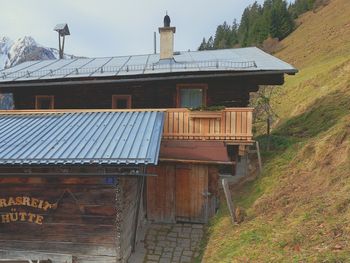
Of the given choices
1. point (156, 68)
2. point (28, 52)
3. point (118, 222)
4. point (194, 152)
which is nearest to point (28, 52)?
point (28, 52)

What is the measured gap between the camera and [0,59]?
555ft

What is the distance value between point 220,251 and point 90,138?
5.32m

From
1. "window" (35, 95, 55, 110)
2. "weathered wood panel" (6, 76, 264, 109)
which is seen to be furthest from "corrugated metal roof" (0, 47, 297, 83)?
"window" (35, 95, 55, 110)

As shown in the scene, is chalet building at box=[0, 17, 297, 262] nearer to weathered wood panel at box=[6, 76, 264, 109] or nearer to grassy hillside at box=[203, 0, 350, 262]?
weathered wood panel at box=[6, 76, 264, 109]

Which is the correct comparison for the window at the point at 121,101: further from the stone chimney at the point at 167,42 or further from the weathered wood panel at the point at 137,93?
the stone chimney at the point at 167,42

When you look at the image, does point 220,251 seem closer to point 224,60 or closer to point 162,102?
point 162,102

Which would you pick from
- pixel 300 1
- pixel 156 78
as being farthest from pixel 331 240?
pixel 300 1

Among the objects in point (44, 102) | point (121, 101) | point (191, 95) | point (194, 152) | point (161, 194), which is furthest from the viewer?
point (44, 102)

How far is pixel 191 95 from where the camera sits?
15.3m

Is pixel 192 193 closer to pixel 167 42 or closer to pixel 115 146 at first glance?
pixel 115 146

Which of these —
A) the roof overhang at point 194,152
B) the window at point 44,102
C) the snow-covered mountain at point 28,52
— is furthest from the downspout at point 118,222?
the snow-covered mountain at point 28,52

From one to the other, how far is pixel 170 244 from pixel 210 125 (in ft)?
15.5

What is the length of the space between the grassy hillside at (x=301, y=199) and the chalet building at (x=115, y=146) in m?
1.88

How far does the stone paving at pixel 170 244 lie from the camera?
10641 mm
